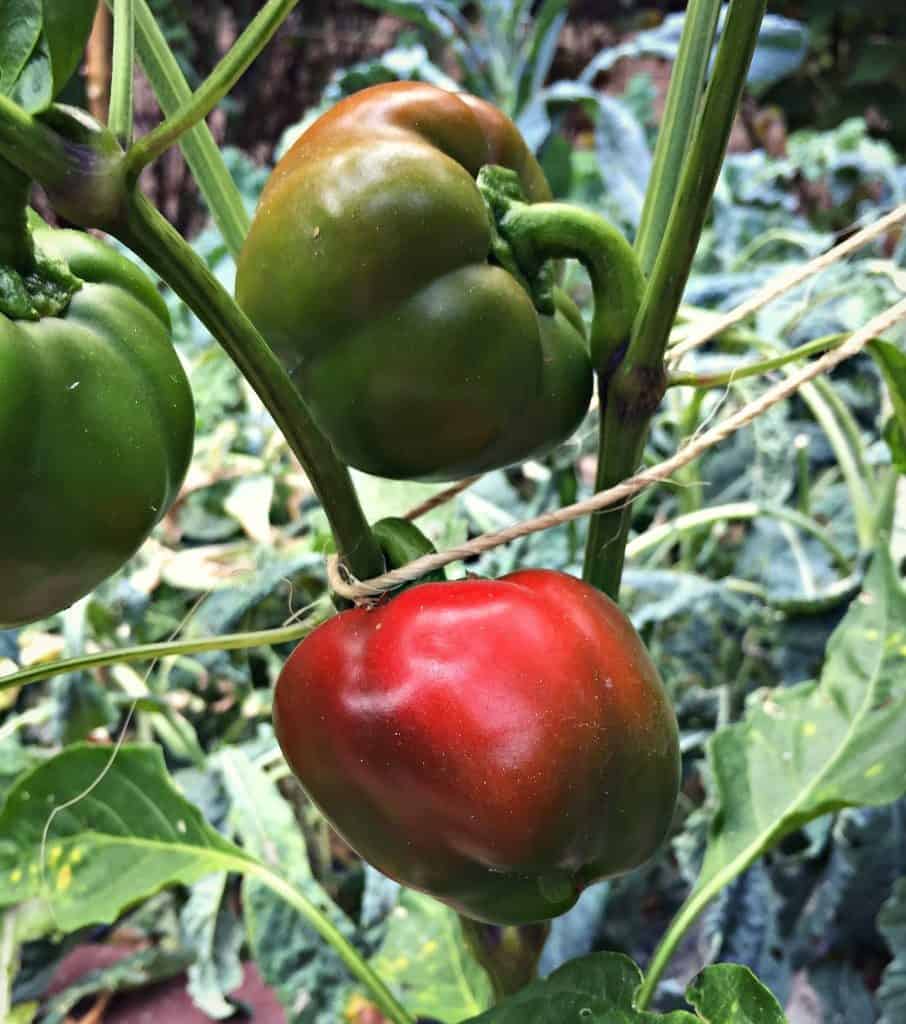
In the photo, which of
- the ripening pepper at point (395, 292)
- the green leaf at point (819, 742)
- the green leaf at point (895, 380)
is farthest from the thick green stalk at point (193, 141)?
the green leaf at point (819, 742)

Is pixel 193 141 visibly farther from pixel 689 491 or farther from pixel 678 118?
pixel 689 491

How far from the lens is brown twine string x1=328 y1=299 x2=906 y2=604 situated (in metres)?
0.29

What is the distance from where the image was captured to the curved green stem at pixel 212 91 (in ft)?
0.69

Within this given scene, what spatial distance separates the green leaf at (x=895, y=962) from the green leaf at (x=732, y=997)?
0.25 metres

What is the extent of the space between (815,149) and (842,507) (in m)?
0.80

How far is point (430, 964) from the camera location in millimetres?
552

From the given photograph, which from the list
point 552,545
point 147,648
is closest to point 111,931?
point 552,545

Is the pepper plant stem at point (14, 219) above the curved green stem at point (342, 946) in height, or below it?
above

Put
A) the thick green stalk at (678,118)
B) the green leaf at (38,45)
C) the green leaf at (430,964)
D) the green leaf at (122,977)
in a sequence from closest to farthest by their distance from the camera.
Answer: the green leaf at (38,45) → the thick green stalk at (678,118) → the green leaf at (430,964) → the green leaf at (122,977)

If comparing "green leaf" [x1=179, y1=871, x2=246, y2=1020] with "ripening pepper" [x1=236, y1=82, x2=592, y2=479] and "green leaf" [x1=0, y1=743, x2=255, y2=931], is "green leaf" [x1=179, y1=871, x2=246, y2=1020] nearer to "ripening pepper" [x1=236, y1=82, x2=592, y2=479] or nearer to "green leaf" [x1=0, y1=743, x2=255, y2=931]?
"green leaf" [x1=0, y1=743, x2=255, y2=931]

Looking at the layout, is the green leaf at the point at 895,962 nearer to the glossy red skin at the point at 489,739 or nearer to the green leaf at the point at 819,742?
the green leaf at the point at 819,742

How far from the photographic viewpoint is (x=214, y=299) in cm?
24

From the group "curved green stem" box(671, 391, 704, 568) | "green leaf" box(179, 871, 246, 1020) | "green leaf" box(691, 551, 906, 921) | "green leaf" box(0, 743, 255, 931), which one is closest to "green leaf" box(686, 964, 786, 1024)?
"green leaf" box(691, 551, 906, 921)

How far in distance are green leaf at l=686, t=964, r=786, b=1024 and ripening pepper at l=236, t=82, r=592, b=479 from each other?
0.63 ft
